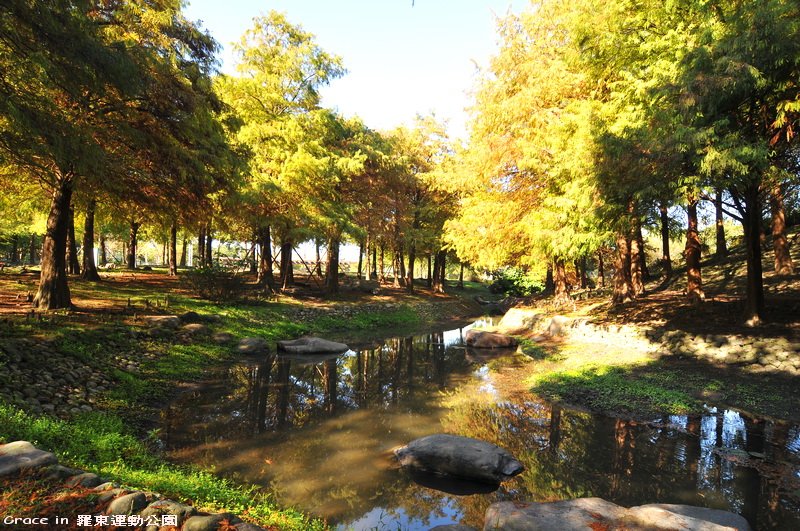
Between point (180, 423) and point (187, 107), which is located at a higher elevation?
point (187, 107)

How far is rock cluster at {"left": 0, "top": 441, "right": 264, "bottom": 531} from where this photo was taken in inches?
130

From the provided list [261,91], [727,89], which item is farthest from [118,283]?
[727,89]

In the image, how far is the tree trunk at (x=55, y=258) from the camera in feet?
36.6

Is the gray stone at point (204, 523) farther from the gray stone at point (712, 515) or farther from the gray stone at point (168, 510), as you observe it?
the gray stone at point (712, 515)

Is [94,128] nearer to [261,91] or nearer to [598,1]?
[261,91]

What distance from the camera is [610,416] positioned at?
8.62 meters

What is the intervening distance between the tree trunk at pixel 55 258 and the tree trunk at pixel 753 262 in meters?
18.0

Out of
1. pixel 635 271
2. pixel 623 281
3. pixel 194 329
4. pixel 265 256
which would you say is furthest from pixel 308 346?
Answer: pixel 635 271

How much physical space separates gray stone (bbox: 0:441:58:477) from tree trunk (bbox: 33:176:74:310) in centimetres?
926

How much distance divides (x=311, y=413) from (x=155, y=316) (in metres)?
7.21

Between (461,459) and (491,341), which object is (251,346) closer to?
(491,341)

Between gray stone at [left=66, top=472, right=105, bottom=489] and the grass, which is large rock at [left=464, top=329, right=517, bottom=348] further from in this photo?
gray stone at [left=66, top=472, right=105, bottom=489]

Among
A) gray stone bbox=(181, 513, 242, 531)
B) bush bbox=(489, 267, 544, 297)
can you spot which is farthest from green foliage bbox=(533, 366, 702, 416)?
bush bbox=(489, 267, 544, 297)

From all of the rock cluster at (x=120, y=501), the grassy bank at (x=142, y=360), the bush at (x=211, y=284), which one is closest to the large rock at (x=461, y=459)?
the grassy bank at (x=142, y=360)
